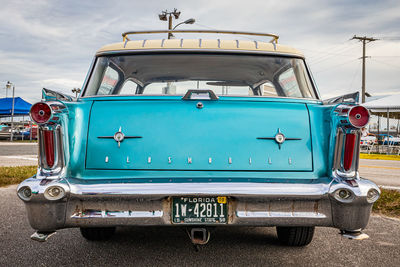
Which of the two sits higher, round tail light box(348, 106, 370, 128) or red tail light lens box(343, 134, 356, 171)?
round tail light box(348, 106, 370, 128)

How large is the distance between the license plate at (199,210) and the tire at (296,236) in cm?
120

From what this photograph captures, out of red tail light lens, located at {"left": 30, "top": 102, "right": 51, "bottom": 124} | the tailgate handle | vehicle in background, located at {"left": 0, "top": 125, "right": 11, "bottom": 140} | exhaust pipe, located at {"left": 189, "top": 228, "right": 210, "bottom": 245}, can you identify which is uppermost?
the tailgate handle

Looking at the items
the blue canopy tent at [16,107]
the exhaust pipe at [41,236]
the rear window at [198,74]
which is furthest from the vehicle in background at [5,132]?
the exhaust pipe at [41,236]

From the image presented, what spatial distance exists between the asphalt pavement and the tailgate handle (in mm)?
1277

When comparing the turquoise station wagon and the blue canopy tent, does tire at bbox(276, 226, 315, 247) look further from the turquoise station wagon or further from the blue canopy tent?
the blue canopy tent

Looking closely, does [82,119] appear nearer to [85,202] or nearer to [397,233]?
[85,202]

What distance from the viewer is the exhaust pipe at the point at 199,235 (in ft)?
8.32

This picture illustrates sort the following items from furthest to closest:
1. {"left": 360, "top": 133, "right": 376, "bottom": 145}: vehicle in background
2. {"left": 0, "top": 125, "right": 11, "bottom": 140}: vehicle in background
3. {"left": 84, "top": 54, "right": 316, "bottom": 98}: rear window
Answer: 1. {"left": 0, "top": 125, "right": 11, "bottom": 140}: vehicle in background
2. {"left": 360, "top": 133, "right": 376, "bottom": 145}: vehicle in background
3. {"left": 84, "top": 54, "right": 316, "bottom": 98}: rear window

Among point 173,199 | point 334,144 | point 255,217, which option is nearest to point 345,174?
point 334,144

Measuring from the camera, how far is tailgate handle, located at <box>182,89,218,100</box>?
2.77 metres

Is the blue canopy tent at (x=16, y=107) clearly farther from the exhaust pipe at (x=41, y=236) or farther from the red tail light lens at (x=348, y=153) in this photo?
the red tail light lens at (x=348, y=153)

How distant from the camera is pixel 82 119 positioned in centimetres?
273

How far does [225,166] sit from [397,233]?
249cm

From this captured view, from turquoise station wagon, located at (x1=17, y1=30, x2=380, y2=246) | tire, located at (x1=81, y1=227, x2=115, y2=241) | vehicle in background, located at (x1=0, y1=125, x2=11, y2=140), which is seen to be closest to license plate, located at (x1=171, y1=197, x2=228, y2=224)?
turquoise station wagon, located at (x1=17, y1=30, x2=380, y2=246)
